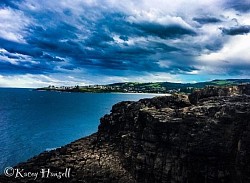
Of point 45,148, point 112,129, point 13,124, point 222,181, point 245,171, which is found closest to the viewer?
point 245,171

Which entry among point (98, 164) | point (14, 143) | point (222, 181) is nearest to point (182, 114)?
point (222, 181)

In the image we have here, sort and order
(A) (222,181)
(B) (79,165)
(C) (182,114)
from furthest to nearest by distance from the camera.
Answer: (B) (79,165) → (C) (182,114) → (A) (222,181)

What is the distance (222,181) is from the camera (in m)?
43.8

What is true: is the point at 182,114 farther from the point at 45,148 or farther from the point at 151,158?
the point at 45,148

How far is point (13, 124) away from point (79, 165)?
82.4 metres

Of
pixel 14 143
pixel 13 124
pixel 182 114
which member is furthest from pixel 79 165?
pixel 13 124

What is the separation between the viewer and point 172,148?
1891 inches

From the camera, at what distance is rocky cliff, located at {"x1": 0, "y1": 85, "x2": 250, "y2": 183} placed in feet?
142

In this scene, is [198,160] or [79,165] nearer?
[198,160]

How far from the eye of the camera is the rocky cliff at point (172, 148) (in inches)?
1709

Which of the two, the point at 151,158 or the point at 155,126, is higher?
the point at 155,126

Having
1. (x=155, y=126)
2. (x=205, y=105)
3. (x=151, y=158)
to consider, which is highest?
(x=205, y=105)

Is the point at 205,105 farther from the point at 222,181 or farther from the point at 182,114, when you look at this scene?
the point at 222,181

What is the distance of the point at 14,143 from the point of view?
89812 millimetres
